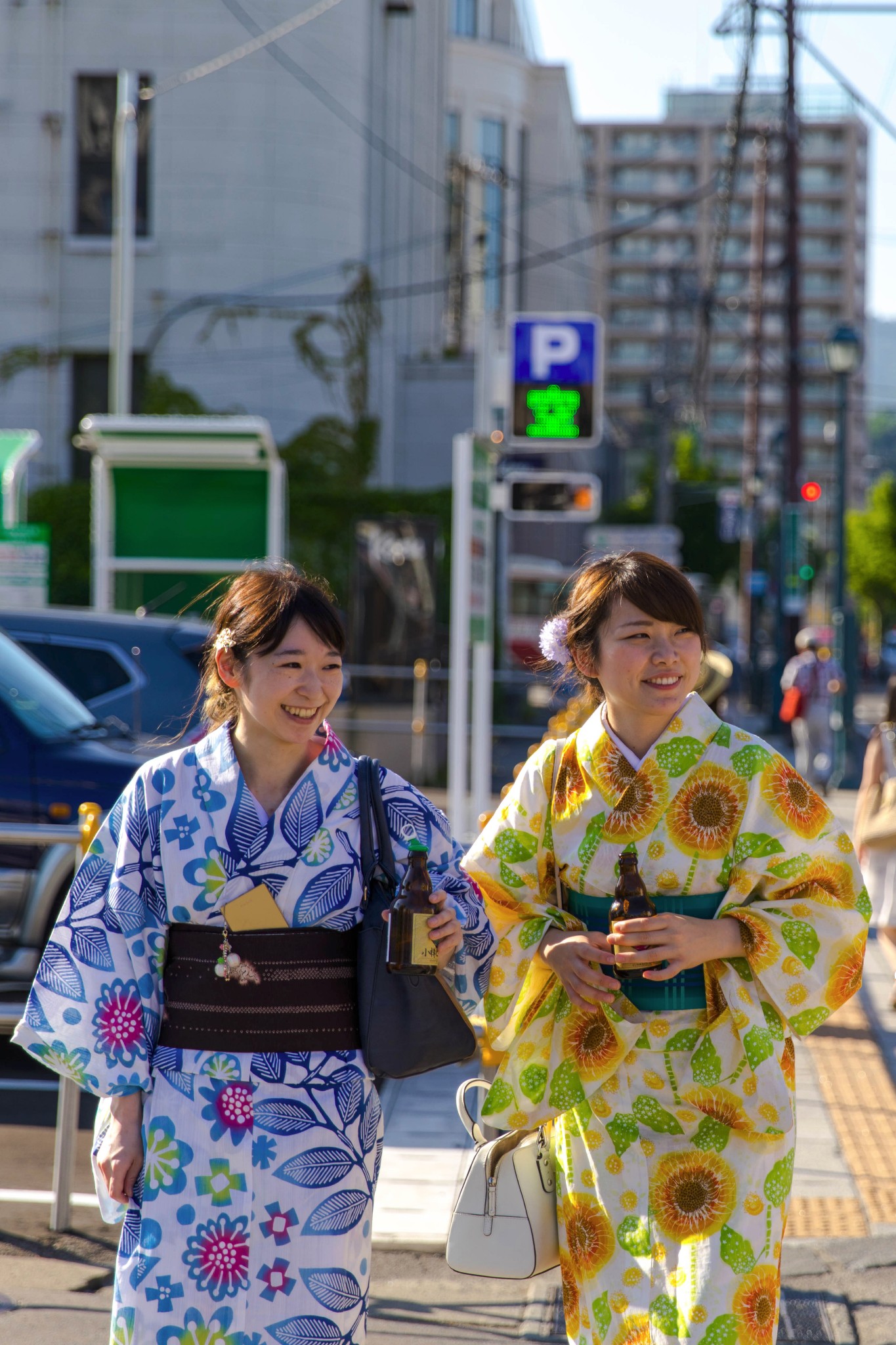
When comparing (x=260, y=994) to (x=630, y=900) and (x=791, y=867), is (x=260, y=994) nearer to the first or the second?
(x=630, y=900)

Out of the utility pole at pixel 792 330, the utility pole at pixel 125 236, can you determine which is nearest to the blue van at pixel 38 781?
the utility pole at pixel 125 236

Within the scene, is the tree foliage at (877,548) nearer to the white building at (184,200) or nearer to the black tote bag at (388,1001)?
the white building at (184,200)

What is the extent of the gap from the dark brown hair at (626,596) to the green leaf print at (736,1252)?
109cm

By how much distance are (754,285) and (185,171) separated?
15034mm

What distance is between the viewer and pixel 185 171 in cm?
2403

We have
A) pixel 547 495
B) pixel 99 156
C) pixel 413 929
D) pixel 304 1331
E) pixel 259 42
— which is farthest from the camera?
pixel 99 156

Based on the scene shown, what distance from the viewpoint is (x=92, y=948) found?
271 centimetres

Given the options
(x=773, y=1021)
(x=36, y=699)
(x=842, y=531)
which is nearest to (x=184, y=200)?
(x=842, y=531)

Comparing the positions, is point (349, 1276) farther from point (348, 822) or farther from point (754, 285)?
point (754, 285)

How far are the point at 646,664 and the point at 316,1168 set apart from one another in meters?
1.09

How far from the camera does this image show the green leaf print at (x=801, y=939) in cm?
281

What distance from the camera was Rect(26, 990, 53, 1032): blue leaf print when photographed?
8.96 feet

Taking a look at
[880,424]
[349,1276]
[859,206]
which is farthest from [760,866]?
Answer: [880,424]

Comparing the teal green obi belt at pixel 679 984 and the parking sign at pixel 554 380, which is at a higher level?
the parking sign at pixel 554 380
